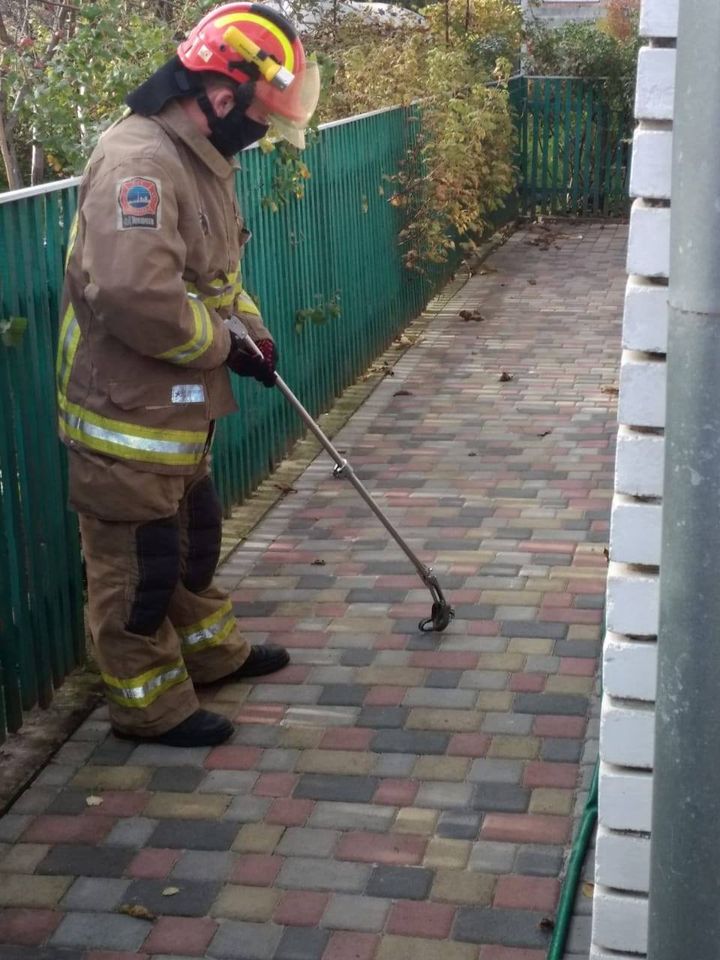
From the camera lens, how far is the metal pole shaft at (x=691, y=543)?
155 cm

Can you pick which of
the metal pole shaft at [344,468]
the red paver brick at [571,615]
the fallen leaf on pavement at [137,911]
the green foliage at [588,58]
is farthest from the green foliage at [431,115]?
the fallen leaf on pavement at [137,911]

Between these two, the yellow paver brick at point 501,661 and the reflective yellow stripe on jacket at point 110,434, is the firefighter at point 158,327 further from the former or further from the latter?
the yellow paver brick at point 501,661

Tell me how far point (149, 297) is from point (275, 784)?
1.50m

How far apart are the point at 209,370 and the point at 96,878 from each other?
5.00 feet

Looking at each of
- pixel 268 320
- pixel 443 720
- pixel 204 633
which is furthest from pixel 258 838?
pixel 268 320

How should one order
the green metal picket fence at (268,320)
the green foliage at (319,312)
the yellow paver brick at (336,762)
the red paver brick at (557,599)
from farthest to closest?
1. the green foliage at (319,312)
2. the red paver brick at (557,599)
3. the green metal picket fence at (268,320)
4. the yellow paver brick at (336,762)

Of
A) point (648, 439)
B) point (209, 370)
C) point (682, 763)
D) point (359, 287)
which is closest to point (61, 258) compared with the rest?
point (209, 370)

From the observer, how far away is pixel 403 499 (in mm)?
7012

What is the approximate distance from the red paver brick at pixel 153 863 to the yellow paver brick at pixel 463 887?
2.36 feet

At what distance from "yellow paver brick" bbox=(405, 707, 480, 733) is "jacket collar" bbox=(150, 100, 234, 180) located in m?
1.86

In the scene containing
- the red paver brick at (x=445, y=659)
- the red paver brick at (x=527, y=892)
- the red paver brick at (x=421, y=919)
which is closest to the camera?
the red paver brick at (x=421, y=919)

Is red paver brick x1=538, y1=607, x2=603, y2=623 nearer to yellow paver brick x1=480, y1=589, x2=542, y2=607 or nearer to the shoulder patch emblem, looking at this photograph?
yellow paver brick x1=480, y1=589, x2=542, y2=607

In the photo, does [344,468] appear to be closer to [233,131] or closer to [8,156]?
[233,131]

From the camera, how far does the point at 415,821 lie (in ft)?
13.4
